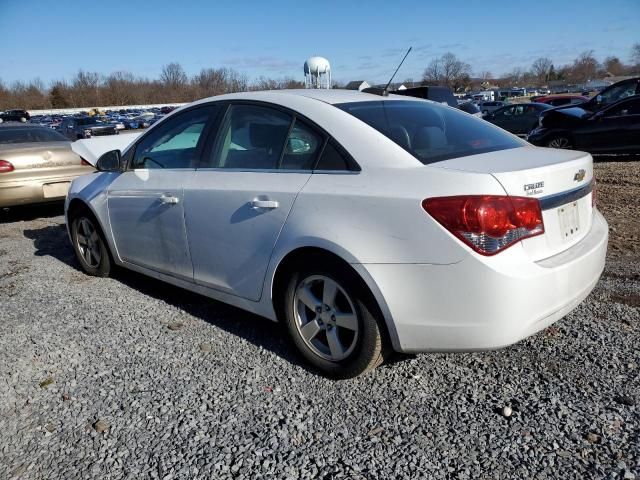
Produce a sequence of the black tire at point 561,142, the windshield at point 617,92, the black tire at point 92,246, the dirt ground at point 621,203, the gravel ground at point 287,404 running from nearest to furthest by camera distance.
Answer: the gravel ground at point 287,404, the black tire at point 92,246, the dirt ground at point 621,203, the black tire at point 561,142, the windshield at point 617,92

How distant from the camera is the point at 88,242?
188 inches

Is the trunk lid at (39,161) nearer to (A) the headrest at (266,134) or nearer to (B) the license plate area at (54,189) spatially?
(B) the license plate area at (54,189)

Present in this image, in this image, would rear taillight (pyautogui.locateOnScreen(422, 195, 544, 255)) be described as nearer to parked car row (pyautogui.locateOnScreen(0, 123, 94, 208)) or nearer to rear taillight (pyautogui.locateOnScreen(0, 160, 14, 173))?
parked car row (pyautogui.locateOnScreen(0, 123, 94, 208))

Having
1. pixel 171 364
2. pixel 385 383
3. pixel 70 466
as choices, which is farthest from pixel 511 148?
pixel 70 466

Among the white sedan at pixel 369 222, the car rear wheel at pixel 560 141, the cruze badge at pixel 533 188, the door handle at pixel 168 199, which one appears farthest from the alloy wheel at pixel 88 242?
the car rear wheel at pixel 560 141

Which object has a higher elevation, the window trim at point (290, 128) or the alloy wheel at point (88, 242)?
the window trim at point (290, 128)

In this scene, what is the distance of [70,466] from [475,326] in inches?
74.1

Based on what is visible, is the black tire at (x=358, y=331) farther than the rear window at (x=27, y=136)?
No

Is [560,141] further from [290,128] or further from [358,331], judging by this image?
[358,331]

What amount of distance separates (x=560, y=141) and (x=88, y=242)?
Result: 10.4m

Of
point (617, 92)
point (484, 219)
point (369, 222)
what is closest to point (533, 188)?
point (484, 219)

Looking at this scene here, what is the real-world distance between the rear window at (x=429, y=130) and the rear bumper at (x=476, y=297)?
598 millimetres

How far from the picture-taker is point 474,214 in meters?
2.26

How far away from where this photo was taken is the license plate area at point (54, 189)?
7.09m
